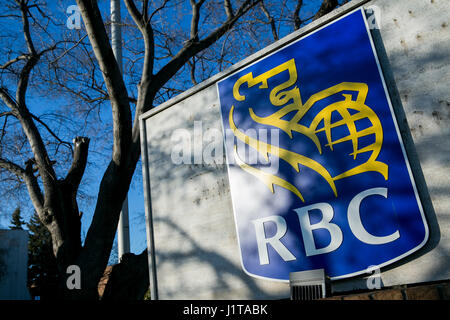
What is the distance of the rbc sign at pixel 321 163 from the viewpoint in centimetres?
265

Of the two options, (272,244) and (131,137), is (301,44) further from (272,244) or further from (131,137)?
(131,137)

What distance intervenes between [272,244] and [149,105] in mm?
4441

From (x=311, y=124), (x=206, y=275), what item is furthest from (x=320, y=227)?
(x=206, y=275)

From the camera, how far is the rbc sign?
2.65 metres

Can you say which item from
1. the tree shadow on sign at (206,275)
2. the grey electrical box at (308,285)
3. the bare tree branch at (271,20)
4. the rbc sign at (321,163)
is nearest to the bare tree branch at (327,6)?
the bare tree branch at (271,20)

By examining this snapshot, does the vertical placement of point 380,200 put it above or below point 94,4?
below

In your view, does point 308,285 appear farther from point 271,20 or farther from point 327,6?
point 271,20

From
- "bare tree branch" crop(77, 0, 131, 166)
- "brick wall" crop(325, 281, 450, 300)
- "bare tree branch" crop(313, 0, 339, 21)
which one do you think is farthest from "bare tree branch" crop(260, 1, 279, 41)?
"brick wall" crop(325, 281, 450, 300)

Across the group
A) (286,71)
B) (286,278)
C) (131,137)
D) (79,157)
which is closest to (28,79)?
(79,157)

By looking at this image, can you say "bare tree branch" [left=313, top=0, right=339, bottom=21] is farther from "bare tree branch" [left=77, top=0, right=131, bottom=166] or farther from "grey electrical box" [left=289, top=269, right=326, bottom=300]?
"grey electrical box" [left=289, top=269, right=326, bottom=300]

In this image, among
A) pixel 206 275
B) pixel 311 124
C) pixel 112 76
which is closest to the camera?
pixel 311 124

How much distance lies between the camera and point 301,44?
3.31 meters

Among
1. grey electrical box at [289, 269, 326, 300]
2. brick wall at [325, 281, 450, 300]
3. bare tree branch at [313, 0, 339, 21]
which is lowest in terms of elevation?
brick wall at [325, 281, 450, 300]

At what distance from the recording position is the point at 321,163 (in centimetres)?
299
